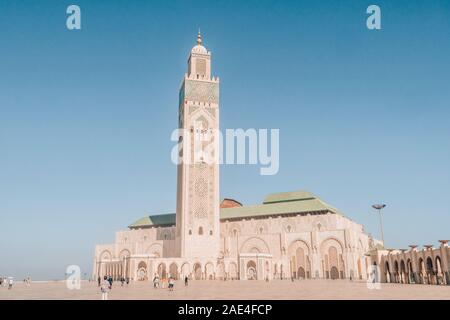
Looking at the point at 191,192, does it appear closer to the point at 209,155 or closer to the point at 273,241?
the point at 209,155

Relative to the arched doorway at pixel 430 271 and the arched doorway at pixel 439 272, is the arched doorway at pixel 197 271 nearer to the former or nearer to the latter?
the arched doorway at pixel 430 271

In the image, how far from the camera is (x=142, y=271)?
50000 millimetres

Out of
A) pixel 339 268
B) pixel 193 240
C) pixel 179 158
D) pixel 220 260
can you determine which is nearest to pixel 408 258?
pixel 339 268

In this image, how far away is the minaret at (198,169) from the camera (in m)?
54.0

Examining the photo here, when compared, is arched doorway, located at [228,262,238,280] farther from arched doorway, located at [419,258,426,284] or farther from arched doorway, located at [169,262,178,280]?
arched doorway, located at [419,258,426,284]

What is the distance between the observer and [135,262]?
49688 millimetres

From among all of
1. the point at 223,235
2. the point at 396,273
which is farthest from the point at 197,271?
the point at 396,273

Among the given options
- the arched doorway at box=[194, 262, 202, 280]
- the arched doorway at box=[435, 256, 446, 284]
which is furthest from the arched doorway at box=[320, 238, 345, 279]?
the arched doorway at box=[435, 256, 446, 284]

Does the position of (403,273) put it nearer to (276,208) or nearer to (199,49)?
(276,208)

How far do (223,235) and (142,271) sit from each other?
1844 centimetres

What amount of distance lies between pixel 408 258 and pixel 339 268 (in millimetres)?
19632

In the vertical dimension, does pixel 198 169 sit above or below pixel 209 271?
above

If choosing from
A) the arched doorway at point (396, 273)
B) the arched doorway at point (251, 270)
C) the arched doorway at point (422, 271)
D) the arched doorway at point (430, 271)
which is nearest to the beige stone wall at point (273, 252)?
the arched doorway at point (251, 270)

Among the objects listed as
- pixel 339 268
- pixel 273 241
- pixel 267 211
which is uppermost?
pixel 267 211
